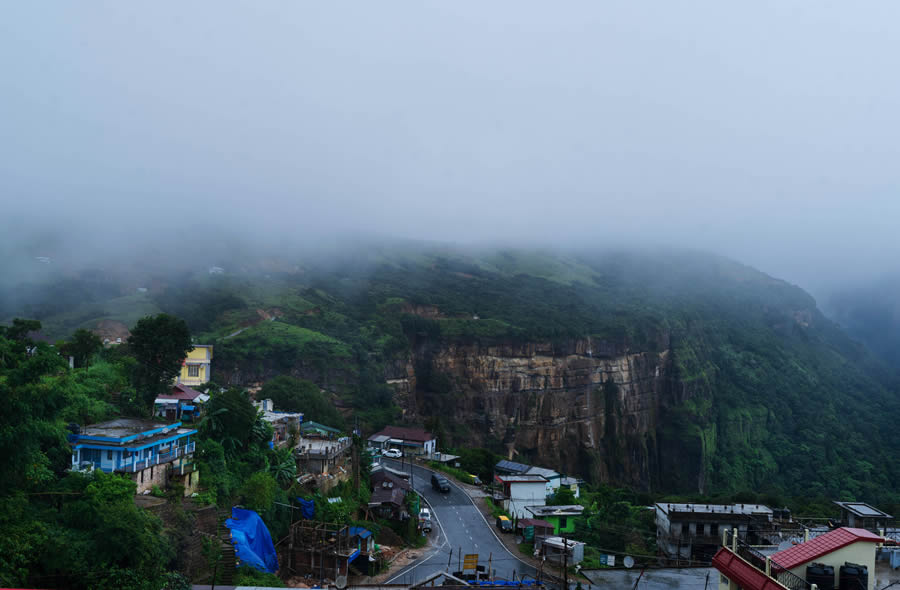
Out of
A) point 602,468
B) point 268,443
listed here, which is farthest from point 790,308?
point 268,443

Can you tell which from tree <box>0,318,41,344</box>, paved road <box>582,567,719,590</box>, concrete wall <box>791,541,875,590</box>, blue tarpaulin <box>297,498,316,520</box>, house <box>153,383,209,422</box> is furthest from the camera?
house <box>153,383,209,422</box>

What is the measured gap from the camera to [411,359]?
108m

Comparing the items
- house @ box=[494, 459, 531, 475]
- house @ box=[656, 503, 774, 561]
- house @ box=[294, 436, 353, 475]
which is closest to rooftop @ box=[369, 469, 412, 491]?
house @ box=[294, 436, 353, 475]

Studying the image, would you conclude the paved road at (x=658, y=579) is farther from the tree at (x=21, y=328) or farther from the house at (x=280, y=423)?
the tree at (x=21, y=328)

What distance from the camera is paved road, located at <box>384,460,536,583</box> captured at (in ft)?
121

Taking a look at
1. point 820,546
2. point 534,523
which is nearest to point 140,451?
point 534,523

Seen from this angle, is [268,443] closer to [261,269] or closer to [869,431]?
[261,269]

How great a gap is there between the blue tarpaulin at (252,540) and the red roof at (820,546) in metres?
22.8

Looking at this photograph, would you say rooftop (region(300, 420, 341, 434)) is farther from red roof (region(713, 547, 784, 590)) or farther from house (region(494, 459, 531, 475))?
red roof (region(713, 547, 784, 590))

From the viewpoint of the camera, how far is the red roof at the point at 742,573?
47.2 ft

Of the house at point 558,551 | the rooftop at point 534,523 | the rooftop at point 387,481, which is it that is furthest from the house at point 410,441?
the house at point 558,551

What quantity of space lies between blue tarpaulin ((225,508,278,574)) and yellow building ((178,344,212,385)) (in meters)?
37.8

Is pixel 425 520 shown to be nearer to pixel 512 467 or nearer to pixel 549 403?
pixel 512 467

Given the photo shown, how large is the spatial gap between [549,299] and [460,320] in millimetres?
36589
